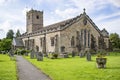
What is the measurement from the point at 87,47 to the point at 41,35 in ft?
47.9

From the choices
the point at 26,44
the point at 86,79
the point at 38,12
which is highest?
the point at 38,12

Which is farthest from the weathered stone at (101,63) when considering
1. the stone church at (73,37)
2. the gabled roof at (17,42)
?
the gabled roof at (17,42)

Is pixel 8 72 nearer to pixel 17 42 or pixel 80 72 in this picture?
pixel 80 72

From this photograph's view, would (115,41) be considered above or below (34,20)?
below

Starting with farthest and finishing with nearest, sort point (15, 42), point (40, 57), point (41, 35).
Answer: point (15, 42)
point (41, 35)
point (40, 57)

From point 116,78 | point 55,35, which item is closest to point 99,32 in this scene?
point 55,35

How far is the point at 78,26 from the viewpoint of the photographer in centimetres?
6284

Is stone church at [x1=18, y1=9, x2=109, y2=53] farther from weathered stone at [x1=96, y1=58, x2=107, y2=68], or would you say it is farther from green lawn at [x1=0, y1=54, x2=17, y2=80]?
weathered stone at [x1=96, y1=58, x2=107, y2=68]

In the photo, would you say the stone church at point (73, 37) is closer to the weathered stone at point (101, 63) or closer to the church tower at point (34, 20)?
the church tower at point (34, 20)

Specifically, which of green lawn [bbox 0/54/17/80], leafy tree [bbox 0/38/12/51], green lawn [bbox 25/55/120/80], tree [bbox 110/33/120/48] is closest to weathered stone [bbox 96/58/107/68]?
green lawn [bbox 25/55/120/80]

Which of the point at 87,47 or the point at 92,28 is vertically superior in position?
the point at 92,28

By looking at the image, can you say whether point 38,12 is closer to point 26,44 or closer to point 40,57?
point 26,44

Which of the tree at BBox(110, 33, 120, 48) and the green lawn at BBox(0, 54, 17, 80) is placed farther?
the tree at BBox(110, 33, 120, 48)

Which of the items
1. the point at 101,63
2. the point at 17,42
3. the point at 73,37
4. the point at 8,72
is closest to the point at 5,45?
the point at 17,42
